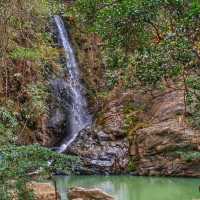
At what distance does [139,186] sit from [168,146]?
282cm

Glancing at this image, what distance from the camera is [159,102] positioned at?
19.0m

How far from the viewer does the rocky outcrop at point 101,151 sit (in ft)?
56.6

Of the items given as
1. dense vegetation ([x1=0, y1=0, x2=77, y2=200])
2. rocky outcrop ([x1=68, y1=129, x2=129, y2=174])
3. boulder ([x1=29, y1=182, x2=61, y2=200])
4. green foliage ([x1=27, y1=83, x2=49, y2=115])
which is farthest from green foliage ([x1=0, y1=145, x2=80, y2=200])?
green foliage ([x1=27, y1=83, x2=49, y2=115])

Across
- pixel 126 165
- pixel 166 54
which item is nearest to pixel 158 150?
pixel 126 165

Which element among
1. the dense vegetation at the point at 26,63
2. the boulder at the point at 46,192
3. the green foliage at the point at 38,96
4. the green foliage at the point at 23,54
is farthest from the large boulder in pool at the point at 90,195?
the green foliage at the point at 23,54

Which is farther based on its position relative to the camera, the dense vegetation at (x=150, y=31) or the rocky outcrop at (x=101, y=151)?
the rocky outcrop at (x=101, y=151)

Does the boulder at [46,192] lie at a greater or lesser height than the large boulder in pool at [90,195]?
greater

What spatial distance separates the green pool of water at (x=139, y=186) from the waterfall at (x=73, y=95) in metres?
2.86

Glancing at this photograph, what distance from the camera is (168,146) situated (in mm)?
17062

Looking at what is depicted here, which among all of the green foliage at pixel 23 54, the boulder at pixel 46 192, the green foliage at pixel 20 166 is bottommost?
the boulder at pixel 46 192

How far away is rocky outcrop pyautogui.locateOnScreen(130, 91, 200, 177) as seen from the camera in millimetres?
16500

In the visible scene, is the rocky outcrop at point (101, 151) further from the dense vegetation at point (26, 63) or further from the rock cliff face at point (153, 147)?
the dense vegetation at point (26, 63)

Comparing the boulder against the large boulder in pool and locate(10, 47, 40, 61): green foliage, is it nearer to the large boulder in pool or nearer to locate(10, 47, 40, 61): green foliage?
the large boulder in pool

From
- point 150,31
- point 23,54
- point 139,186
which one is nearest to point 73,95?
point 23,54
